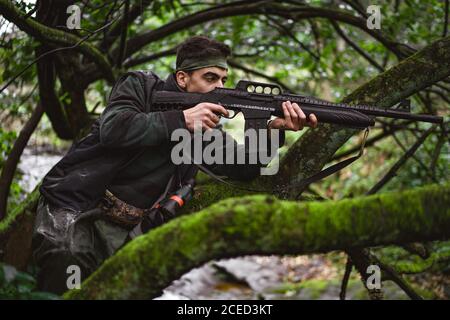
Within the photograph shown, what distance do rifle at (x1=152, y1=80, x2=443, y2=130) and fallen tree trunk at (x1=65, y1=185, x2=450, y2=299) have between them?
5.73ft

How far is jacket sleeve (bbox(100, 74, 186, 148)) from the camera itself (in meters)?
3.22

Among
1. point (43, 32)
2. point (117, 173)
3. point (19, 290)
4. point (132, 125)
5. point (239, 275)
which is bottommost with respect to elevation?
point (19, 290)

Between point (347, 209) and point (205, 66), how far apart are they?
2220mm

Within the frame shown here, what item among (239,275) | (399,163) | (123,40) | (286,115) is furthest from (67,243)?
(239,275)

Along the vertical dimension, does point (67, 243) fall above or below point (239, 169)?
below

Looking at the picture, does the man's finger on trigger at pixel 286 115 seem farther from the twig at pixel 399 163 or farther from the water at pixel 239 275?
the water at pixel 239 275

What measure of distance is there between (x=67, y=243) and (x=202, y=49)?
5.51ft

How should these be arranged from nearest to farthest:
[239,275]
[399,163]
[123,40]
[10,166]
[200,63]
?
[200,63]
[399,163]
[123,40]
[10,166]
[239,275]

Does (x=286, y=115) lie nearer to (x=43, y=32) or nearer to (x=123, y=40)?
(x=43, y=32)

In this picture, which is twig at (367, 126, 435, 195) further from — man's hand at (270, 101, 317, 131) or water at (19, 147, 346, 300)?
water at (19, 147, 346, 300)

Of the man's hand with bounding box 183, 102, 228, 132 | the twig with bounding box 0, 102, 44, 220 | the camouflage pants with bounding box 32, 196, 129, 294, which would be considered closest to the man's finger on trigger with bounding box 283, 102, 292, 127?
the man's hand with bounding box 183, 102, 228, 132

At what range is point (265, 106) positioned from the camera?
362cm

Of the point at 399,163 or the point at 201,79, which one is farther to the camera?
the point at 399,163

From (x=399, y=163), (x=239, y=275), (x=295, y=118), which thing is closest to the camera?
(x=295, y=118)
